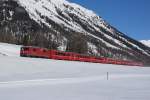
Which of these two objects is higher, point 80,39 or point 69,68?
point 80,39

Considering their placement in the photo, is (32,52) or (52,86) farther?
(32,52)

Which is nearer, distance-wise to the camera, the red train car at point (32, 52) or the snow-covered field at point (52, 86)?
the snow-covered field at point (52, 86)

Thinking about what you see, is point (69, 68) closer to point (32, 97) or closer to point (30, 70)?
point (30, 70)

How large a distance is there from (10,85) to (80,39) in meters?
94.2

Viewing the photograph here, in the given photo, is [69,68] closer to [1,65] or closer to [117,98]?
[1,65]

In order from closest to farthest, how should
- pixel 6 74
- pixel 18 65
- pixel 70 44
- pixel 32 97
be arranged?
pixel 32 97
pixel 6 74
pixel 18 65
pixel 70 44

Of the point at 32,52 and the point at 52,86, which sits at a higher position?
the point at 32,52

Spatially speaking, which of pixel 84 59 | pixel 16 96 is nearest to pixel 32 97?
pixel 16 96

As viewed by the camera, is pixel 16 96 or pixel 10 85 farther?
pixel 10 85

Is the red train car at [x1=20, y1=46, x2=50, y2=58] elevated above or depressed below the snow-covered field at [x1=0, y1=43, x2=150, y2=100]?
above

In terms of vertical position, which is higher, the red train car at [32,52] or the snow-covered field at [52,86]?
the red train car at [32,52]

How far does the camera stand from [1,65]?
31.2 metres

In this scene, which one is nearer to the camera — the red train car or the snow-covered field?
the snow-covered field

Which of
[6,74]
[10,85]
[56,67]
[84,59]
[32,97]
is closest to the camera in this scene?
[32,97]
